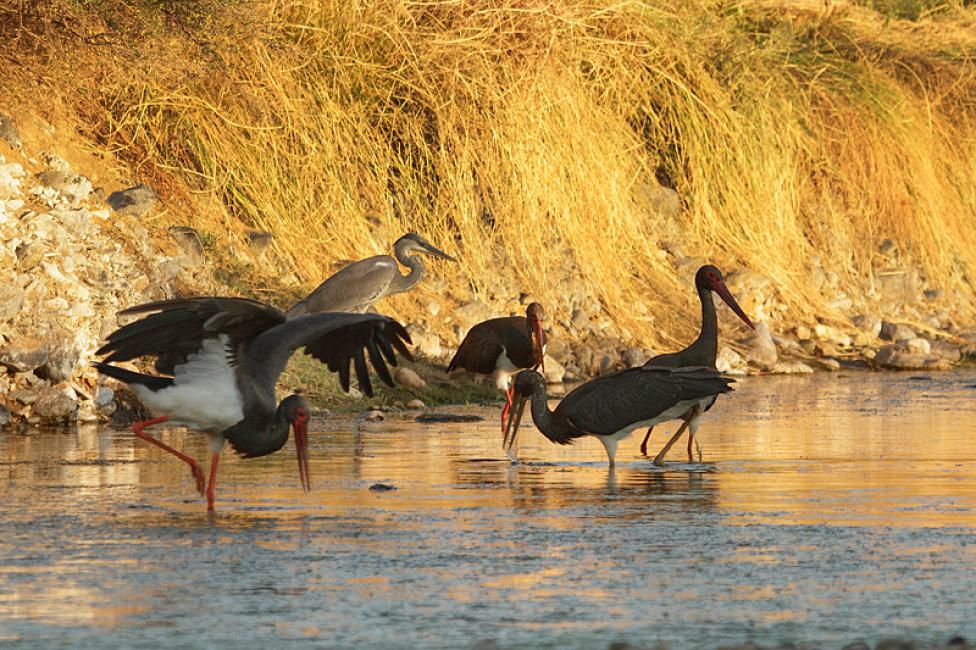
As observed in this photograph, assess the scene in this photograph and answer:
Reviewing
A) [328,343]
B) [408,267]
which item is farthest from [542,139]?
[328,343]

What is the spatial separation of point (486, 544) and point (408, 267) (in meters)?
8.50

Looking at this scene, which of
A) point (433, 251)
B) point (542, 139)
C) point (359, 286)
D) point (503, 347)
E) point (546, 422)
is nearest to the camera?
point (546, 422)

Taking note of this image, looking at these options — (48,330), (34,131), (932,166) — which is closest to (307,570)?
(48,330)

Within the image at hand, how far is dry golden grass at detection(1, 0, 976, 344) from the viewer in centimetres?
1603

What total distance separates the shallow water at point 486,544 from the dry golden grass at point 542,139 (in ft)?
16.7

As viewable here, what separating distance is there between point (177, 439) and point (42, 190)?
10.7ft

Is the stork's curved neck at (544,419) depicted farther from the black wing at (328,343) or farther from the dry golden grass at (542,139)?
the dry golden grass at (542,139)

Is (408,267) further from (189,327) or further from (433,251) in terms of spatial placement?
(189,327)

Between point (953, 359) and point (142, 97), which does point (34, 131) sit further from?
point (953, 359)

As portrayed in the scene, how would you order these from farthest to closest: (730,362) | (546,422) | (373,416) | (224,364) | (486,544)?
(730,362) < (373,416) < (546,422) < (224,364) < (486,544)

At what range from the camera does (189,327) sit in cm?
873

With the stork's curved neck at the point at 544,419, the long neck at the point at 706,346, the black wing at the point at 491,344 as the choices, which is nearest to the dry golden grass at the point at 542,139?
the black wing at the point at 491,344

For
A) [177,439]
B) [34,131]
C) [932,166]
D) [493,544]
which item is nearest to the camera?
[493,544]

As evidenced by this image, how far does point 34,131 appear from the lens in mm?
14984
